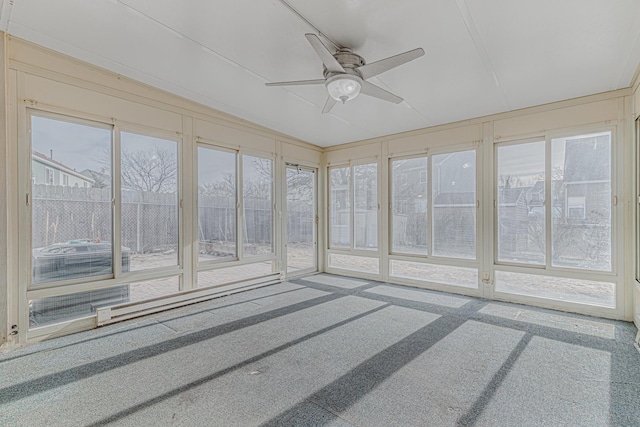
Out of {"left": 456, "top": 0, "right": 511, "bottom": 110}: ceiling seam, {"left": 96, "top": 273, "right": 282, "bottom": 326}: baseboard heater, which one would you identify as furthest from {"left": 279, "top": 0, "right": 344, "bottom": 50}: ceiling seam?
{"left": 96, "top": 273, "right": 282, "bottom": 326}: baseboard heater

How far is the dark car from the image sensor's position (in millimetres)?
2963

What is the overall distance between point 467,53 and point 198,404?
11.5 ft

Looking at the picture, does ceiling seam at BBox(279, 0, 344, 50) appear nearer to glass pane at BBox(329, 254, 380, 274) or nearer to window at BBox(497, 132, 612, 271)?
window at BBox(497, 132, 612, 271)

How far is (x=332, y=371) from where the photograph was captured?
A: 7.65 ft

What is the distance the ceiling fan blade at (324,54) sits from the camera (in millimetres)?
2061

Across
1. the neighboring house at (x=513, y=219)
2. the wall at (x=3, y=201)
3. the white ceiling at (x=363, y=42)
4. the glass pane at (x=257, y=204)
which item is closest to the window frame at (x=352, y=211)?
the glass pane at (x=257, y=204)

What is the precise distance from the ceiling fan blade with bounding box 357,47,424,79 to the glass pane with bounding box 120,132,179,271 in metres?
2.76

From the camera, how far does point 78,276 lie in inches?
126

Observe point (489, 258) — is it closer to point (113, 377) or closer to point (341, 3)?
point (341, 3)

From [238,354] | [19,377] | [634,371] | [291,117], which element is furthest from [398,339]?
[291,117]

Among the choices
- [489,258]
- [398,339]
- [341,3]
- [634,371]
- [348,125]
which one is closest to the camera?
[341,3]

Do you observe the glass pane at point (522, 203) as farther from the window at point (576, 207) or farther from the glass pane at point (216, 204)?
the glass pane at point (216, 204)

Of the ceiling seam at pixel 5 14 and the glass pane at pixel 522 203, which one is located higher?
the ceiling seam at pixel 5 14

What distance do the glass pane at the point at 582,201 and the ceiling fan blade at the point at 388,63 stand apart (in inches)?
112
